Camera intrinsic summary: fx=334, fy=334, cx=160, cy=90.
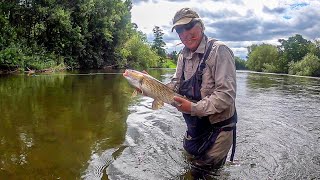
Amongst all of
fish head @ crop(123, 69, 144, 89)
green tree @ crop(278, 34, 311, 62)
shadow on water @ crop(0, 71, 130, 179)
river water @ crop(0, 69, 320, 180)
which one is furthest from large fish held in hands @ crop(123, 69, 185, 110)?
green tree @ crop(278, 34, 311, 62)

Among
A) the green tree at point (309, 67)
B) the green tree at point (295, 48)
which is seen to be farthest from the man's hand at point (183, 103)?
the green tree at point (295, 48)

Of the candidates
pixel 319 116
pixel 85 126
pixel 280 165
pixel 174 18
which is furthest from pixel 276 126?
pixel 174 18

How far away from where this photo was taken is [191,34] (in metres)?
3.84

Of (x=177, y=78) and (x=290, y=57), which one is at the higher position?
(x=290, y=57)

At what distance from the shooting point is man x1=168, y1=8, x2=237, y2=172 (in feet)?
11.9

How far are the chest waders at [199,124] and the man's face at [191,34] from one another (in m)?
0.16

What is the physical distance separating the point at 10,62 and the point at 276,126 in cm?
2295

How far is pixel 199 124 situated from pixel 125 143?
120 inches

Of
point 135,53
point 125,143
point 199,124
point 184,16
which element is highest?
point 184,16

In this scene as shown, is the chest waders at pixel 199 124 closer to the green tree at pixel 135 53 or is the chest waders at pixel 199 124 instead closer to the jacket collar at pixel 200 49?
the jacket collar at pixel 200 49

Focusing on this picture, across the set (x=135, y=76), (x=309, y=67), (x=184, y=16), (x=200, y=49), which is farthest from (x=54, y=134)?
(x=309, y=67)

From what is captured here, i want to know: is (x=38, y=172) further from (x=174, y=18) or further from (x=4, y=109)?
(x=4, y=109)

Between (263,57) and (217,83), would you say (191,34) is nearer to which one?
(217,83)

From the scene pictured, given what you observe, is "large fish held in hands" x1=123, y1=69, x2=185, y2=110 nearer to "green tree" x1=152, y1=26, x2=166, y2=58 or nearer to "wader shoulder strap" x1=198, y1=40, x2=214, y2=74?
"wader shoulder strap" x1=198, y1=40, x2=214, y2=74
